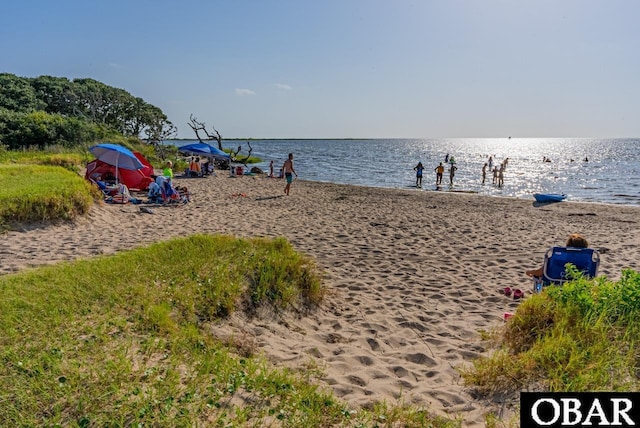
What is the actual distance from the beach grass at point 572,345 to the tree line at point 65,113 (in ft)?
77.0

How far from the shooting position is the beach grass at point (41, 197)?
316 inches

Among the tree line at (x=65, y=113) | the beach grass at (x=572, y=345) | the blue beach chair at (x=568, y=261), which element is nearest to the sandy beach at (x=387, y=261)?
the beach grass at (x=572, y=345)

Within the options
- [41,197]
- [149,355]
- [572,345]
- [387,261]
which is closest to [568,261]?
[572,345]

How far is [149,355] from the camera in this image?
3.07m

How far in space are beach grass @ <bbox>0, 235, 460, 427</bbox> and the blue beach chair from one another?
10.2ft

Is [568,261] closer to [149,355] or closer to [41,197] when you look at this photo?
[149,355]

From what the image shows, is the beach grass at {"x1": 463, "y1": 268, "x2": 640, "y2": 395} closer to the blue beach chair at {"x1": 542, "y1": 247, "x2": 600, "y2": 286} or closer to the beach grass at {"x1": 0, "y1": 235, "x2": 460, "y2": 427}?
the beach grass at {"x1": 0, "y1": 235, "x2": 460, "y2": 427}

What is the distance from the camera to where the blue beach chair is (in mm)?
4922

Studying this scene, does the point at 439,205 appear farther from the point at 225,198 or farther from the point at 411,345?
the point at 411,345

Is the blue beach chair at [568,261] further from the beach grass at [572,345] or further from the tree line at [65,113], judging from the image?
the tree line at [65,113]

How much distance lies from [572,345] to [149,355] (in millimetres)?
3234

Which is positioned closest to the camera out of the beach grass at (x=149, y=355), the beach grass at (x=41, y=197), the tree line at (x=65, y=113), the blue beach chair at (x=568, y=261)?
the beach grass at (x=149, y=355)

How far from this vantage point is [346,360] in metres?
3.73

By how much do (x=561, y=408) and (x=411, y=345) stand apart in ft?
5.50
